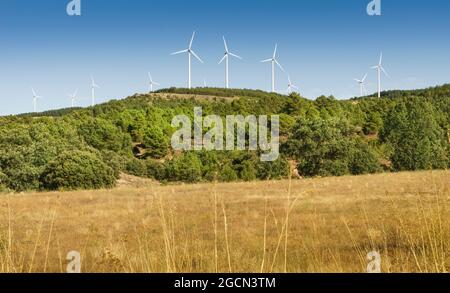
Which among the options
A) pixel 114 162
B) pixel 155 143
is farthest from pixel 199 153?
pixel 155 143

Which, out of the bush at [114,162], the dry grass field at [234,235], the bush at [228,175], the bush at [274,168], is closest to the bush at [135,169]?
the bush at [114,162]

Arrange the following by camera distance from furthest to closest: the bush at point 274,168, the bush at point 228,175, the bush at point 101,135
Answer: the bush at point 101,135 < the bush at point 274,168 < the bush at point 228,175

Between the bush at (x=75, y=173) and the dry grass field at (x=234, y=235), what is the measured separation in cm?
2481

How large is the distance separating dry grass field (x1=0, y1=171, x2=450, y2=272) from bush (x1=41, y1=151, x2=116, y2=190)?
2481cm

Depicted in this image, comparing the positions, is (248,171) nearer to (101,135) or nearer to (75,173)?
(75,173)

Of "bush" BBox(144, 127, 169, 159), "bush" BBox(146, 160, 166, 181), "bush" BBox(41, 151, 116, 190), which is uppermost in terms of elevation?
"bush" BBox(144, 127, 169, 159)

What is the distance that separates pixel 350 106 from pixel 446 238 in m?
112

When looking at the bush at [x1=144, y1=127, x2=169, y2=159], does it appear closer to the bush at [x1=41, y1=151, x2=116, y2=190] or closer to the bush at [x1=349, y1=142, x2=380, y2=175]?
the bush at [x1=349, y1=142, x2=380, y2=175]

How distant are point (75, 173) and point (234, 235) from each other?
39142mm

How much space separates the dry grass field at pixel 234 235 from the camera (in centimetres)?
640

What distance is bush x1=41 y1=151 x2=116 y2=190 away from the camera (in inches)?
1945

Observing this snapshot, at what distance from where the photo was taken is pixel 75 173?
162 ft

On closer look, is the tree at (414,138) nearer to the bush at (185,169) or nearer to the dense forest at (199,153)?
the dense forest at (199,153)

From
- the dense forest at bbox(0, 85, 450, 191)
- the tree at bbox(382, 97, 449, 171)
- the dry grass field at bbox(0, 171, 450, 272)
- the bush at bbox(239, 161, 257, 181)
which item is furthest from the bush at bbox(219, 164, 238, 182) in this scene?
the dry grass field at bbox(0, 171, 450, 272)
